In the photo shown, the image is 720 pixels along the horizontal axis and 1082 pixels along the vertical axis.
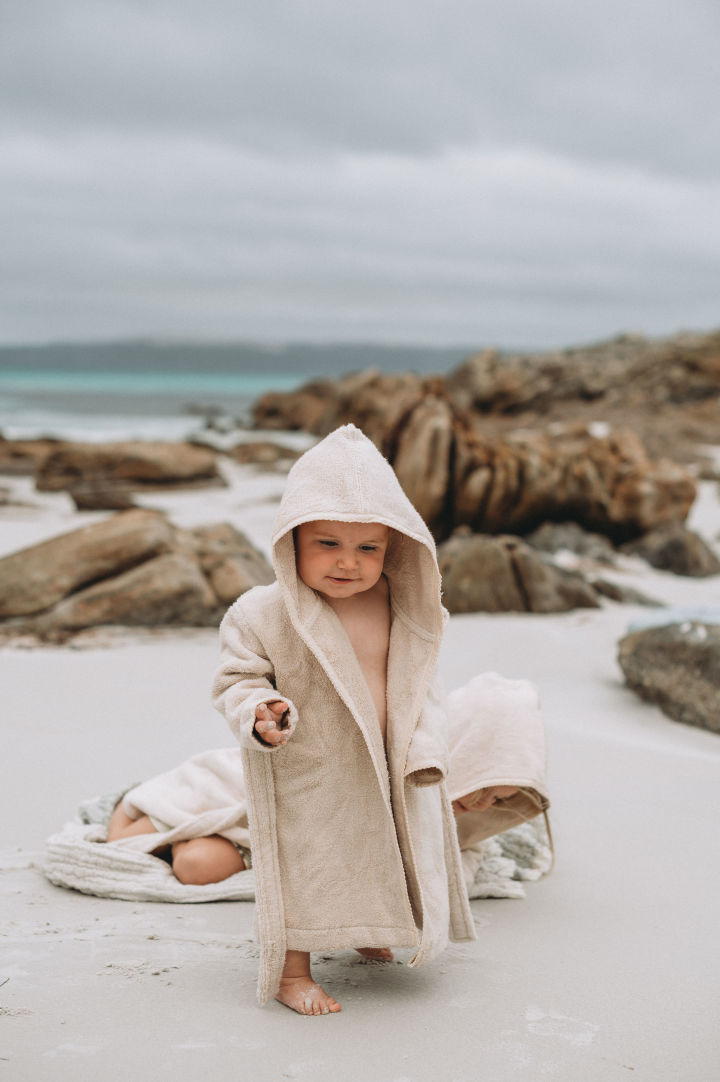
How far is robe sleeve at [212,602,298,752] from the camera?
2.86 meters

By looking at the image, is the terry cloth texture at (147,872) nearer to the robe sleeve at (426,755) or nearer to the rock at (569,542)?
the robe sleeve at (426,755)

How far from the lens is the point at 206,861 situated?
12.5ft

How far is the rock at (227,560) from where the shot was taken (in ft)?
25.3

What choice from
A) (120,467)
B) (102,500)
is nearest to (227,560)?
(102,500)

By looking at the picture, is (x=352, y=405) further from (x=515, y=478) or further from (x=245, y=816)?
(x=245, y=816)

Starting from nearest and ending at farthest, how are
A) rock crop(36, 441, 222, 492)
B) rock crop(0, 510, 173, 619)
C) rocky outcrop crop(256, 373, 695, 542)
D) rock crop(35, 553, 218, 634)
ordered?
rock crop(35, 553, 218, 634) < rock crop(0, 510, 173, 619) < rocky outcrop crop(256, 373, 695, 542) < rock crop(36, 441, 222, 492)

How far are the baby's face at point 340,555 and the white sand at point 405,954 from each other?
1115mm

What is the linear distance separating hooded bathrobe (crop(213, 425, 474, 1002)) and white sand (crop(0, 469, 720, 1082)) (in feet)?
0.74

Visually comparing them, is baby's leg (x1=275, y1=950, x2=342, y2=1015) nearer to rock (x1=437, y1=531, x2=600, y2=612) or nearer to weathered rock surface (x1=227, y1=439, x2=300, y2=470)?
rock (x1=437, y1=531, x2=600, y2=612)

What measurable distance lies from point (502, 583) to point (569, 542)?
10.2ft

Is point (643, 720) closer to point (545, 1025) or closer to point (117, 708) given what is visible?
point (117, 708)

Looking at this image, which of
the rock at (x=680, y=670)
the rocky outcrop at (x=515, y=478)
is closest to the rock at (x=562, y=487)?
the rocky outcrop at (x=515, y=478)

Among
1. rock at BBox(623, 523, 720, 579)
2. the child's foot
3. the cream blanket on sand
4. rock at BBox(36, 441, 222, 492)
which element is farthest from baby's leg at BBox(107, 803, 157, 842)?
rock at BBox(36, 441, 222, 492)

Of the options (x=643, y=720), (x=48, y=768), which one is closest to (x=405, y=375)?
(x=643, y=720)
